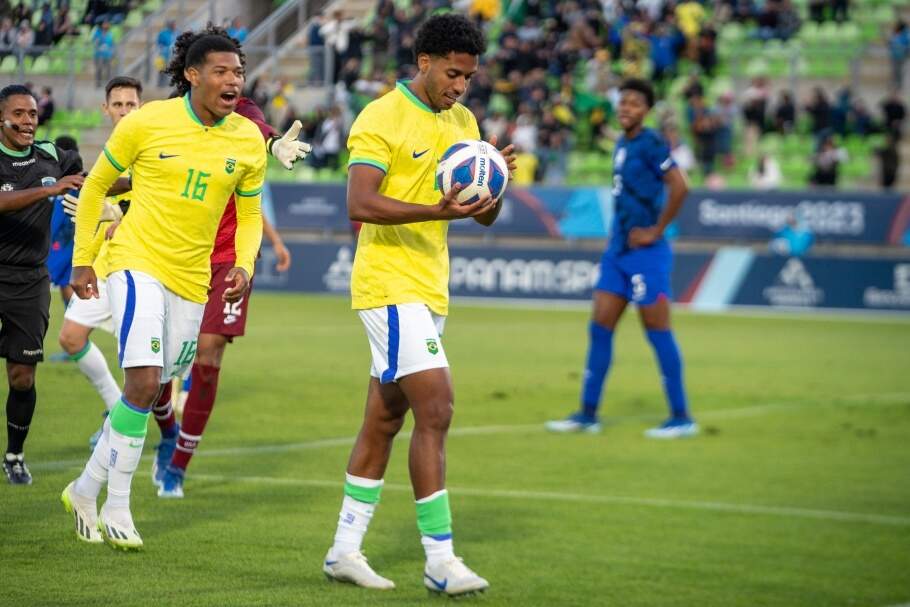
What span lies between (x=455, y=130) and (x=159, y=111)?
1341 mm

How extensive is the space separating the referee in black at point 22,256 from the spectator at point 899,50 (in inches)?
1023

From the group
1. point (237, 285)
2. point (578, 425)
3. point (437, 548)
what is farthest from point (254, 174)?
point (578, 425)

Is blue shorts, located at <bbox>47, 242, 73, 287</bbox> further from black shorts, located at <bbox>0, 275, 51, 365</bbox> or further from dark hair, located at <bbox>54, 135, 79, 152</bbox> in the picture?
black shorts, located at <bbox>0, 275, 51, 365</bbox>

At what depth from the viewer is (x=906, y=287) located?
1050 inches

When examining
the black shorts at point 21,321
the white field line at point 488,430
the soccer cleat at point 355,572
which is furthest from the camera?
the white field line at point 488,430

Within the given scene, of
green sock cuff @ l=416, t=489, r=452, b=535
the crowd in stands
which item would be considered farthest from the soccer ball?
the crowd in stands

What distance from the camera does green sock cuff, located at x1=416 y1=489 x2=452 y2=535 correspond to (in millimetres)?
6648

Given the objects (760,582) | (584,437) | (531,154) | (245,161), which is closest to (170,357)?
(245,161)

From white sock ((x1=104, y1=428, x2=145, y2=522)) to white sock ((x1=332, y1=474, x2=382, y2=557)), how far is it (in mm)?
960

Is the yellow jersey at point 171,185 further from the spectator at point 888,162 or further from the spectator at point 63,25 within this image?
the spectator at point 888,162

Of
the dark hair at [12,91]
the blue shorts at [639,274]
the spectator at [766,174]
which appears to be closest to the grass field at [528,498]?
the blue shorts at [639,274]

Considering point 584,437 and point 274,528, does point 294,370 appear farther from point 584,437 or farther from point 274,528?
point 274,528

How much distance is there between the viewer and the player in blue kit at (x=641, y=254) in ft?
40.7

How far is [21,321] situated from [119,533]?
5.59ft
